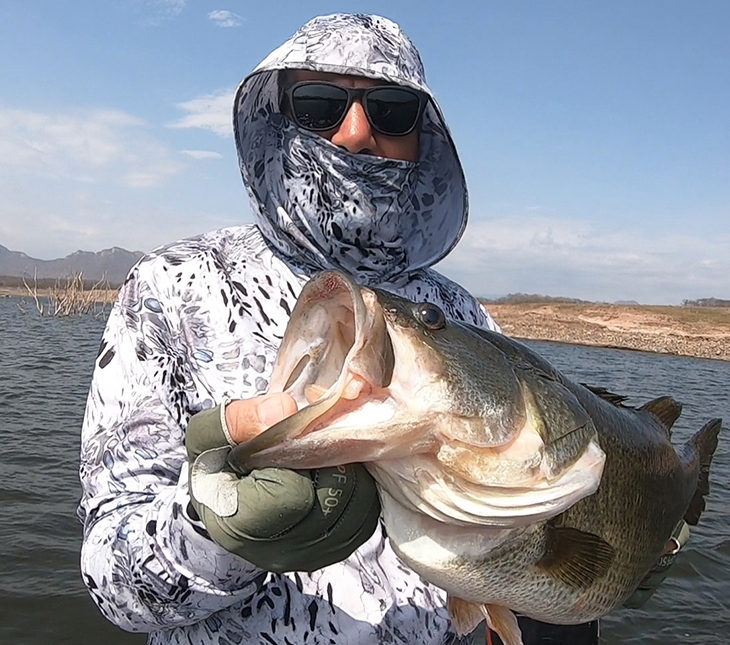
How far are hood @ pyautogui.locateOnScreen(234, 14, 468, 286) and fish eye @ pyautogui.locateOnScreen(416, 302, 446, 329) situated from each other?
0.82 metres

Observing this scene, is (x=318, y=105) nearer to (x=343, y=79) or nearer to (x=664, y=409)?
(x=343, y=79)

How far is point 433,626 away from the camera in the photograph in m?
2.15

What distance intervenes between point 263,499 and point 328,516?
0.17 metres

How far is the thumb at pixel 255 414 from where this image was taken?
1396mm

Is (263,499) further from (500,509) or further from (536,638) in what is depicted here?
(536,638)

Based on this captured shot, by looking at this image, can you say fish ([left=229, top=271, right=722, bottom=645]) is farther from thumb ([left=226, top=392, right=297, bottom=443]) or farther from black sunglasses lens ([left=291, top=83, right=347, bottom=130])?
black sunglasses lens ([left=291, top=83, right=347, bottom=130])

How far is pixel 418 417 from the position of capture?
147cm

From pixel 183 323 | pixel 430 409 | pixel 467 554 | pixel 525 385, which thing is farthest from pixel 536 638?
pixel 183 323

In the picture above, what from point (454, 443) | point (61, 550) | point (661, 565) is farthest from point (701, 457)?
point (61, 550)

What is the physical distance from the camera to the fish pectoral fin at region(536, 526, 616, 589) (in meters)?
1.83

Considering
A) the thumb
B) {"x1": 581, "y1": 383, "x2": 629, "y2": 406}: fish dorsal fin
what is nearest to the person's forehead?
{"x1": 581, "y1": 383, "x2": 629, "y2": 406}: fish dorsal fin

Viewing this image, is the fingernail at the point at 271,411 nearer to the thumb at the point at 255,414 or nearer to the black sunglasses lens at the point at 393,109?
the thumb at the point at 255,414

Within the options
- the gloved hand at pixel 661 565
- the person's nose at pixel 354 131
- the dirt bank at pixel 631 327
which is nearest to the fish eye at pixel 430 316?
the person's nose at pixel 354 131

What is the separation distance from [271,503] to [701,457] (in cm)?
217
